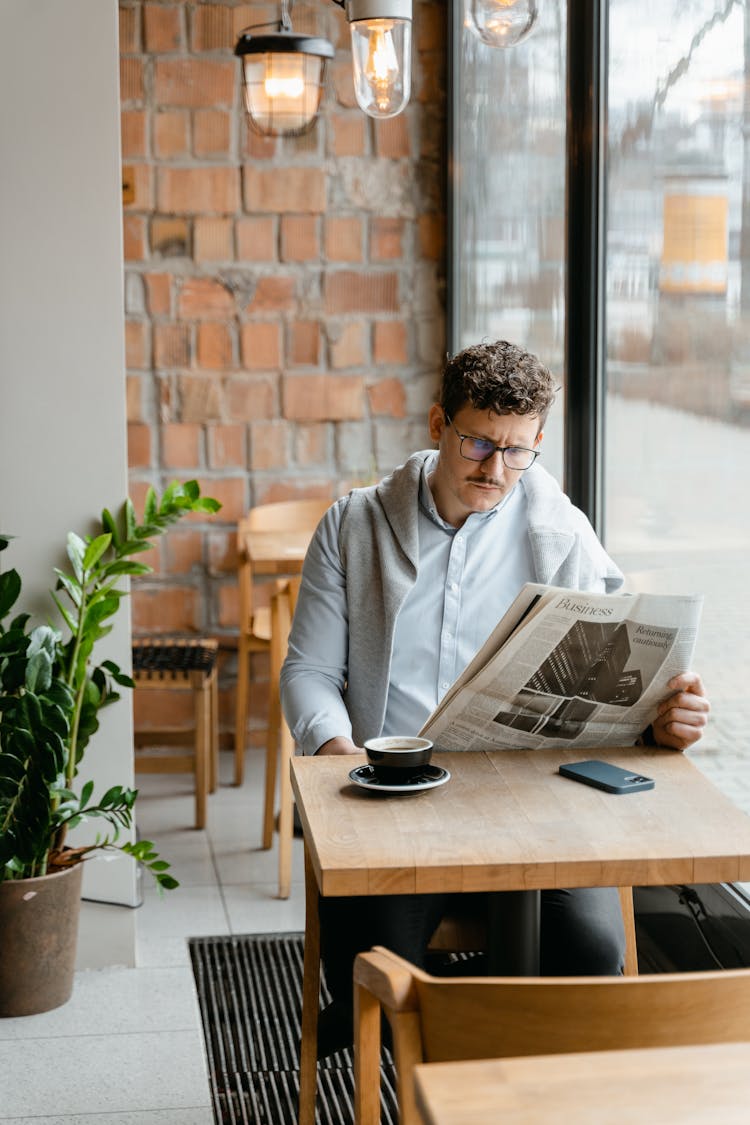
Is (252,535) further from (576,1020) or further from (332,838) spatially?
(576,1020)

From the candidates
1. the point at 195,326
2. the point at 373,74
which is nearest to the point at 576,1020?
the point at 373,74

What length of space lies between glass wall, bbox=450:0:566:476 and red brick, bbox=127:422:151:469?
100 centimetres

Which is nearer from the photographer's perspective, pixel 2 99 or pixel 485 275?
pixel 2 99

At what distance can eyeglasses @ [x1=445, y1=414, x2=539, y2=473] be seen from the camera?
190cm

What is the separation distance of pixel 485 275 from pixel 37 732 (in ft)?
6.50

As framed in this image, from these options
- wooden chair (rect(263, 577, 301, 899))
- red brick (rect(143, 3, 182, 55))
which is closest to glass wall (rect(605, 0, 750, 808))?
wooden chair (rect(263, 577, 301, 899))

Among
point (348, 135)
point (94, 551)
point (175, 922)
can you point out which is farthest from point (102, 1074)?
point (348, 135)

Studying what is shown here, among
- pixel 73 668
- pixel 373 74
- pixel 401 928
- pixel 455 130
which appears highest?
pixel 455 130

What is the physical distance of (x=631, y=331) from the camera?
101 inches

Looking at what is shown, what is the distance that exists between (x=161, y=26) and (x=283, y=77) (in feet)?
3.11

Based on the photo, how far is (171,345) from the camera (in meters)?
4.21

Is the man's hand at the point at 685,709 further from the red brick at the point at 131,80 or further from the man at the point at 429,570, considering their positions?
the red brick at the point at 131,80

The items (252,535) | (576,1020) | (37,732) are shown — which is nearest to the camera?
(576,1020)

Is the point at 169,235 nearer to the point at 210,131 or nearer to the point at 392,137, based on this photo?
the point at 210,131
